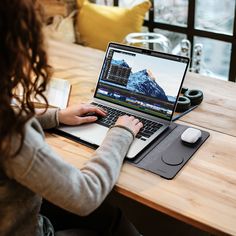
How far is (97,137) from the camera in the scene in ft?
4.20

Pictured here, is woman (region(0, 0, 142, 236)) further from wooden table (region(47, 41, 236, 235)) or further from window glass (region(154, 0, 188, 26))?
window glass (region(154, 0, 188, 26))

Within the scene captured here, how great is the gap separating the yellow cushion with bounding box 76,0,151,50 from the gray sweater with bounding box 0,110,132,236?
66.2 inches

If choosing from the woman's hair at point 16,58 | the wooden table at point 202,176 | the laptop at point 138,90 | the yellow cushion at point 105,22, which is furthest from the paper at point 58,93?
the yellow cushion at point 105,22

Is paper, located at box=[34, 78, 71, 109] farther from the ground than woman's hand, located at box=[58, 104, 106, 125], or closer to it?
closer to it

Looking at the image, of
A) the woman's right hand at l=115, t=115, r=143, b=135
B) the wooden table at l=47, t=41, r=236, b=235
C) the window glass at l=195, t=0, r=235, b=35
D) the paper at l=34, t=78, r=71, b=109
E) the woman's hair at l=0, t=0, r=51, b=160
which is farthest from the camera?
the window glass at l=195, t=0, r=235, b=35

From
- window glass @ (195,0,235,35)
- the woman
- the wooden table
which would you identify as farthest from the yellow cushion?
the woman

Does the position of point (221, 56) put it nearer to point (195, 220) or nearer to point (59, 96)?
point (59, 96)

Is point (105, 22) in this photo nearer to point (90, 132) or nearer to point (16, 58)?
point (90, 132)

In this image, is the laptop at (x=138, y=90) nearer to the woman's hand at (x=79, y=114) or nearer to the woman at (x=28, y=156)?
the woman's hand at (x=79, y=114)

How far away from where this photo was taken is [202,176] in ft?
3.61

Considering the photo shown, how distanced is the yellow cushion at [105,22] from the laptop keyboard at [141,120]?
1311mm

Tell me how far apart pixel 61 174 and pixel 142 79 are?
1.97 ft

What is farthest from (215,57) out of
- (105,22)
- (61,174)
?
(61,174)

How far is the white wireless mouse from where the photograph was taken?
124cm
